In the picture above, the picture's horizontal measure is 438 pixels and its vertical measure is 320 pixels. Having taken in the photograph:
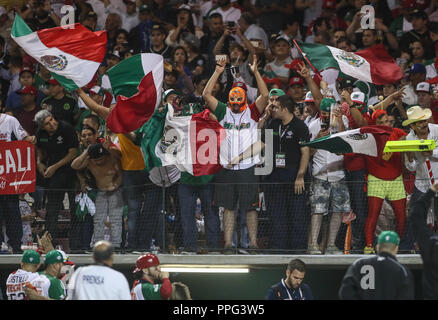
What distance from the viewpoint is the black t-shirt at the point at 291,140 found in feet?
44.2

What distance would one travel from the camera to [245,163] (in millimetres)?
13492

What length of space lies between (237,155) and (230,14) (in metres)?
5.42

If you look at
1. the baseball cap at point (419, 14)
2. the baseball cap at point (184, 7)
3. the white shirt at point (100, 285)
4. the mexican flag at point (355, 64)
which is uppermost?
the baseball cap at point (184, 7)

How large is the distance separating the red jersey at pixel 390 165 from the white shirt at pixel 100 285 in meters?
4.14

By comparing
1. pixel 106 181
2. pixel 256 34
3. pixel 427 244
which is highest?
pixel 256 34

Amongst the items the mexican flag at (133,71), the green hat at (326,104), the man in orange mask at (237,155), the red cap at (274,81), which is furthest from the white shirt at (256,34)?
the green hat at (326,104)

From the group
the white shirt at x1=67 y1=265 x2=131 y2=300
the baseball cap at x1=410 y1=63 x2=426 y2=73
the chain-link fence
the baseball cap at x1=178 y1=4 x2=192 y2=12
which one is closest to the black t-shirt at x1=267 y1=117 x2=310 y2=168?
the chain-link fence

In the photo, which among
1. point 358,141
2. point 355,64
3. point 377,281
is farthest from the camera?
point 355,64

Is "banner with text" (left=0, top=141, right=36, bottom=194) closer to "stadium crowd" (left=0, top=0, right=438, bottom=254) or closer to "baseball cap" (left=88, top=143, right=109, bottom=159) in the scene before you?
"stadium crowd" (left=0, top=0, right=438, bottom=254)

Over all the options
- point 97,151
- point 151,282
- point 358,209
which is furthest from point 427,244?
point 97,151

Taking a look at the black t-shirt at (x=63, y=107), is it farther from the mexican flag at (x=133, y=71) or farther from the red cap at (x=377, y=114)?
the red cap at (x=377, y=114)

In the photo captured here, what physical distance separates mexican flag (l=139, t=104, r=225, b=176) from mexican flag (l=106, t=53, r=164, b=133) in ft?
0.66

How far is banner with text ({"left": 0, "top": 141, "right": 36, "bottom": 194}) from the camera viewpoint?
566 inches

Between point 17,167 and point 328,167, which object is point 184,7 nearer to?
point 17,167
